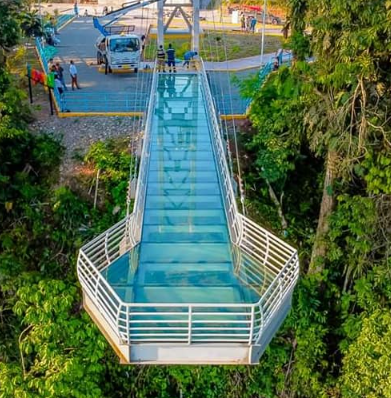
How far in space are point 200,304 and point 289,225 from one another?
230 inches

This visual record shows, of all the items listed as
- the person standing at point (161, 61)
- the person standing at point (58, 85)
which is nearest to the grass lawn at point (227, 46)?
the person standing at point (161, 61)

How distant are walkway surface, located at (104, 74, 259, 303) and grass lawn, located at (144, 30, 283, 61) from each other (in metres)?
8.88

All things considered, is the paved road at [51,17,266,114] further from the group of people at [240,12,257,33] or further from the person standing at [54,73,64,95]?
the group of people at [240,12,257,33]

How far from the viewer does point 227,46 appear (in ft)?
77.2

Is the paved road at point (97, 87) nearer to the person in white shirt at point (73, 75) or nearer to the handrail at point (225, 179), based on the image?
the person in white shirt at point (73, 75)

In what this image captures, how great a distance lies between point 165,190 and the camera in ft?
29.4

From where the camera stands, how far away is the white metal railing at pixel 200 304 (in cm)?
579

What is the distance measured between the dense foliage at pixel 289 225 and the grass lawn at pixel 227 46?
337 inches

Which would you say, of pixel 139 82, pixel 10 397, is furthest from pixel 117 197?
pixel 139 82

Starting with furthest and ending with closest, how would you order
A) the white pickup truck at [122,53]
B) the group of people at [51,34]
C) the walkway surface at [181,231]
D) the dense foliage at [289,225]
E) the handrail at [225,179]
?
1. the group of people at [51,34]
2. the white pickup truck at [122,53]
3. the dense foliage at [289,225]
4. the handrail at [225,179]
5. the walkway surface at [181,231]

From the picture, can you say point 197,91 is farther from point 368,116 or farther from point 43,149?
point 368,116

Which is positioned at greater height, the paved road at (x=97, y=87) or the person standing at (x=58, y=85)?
the person standing at (x=58, y=85)

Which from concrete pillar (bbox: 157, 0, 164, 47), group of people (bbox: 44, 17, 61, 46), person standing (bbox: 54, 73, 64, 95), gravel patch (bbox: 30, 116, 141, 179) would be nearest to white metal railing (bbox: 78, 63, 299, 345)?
gravel patch (bbox: 30, 116, 141, 179)

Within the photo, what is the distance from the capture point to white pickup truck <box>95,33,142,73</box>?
1730 cm
